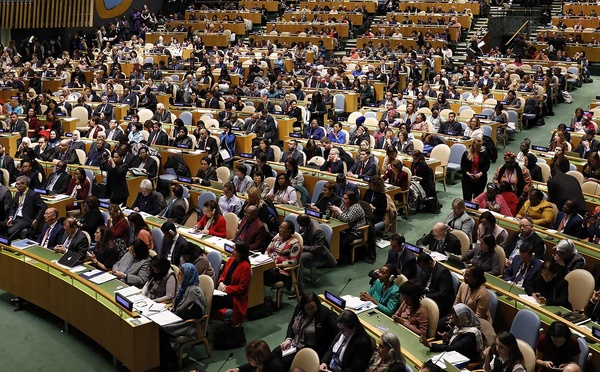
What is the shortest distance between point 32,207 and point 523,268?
270 inches

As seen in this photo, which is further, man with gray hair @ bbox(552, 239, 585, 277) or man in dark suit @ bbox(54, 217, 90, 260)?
man in dark suit @ bbox(54, 217, 90, 260)

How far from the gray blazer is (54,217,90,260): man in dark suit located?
2.02 feet

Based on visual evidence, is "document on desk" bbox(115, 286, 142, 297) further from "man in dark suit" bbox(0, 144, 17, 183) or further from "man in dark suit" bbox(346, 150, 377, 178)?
"man in dark suit" bbox(0, 144, 17, 183)

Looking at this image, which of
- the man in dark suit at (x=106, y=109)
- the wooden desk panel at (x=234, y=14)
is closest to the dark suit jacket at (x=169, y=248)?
the man in dark suit at (x=106, y=109)

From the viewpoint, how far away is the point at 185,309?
7.44 meters

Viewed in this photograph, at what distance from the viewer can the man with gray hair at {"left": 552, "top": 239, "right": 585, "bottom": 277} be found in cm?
792

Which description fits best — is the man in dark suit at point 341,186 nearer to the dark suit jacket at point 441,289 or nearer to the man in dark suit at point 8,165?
the dark suit jacket at point 441,289

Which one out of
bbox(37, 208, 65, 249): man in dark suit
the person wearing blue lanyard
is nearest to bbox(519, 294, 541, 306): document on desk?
the person wearing blue lanyard

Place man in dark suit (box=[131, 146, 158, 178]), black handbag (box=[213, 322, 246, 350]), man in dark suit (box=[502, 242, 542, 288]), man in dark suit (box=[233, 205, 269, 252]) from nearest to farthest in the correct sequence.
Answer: man in dark suit (box=[502, 242, 542, 288]) < black handbag (box=[213, 322, 246, 350]) < man in dark suit (box=[233, 205, 269, 252]) < man in dark suit (box=[131, 146, 158, 178])

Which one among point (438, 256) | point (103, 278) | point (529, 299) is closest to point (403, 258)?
point (438, 256)

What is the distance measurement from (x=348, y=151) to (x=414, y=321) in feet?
22.1

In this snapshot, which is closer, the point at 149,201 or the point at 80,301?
the point at 80,301

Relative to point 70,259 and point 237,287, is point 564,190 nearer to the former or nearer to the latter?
point 237,287

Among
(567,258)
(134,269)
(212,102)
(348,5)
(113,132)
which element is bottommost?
(134,269)
